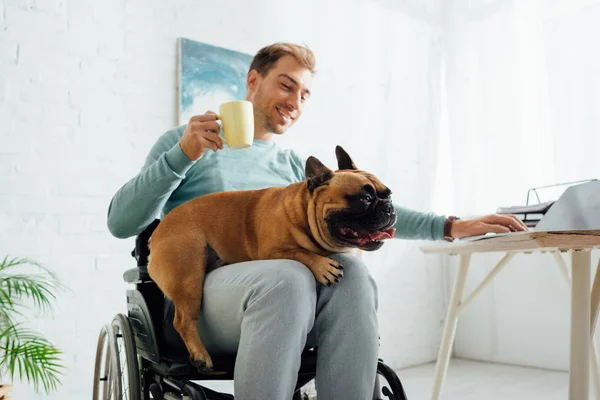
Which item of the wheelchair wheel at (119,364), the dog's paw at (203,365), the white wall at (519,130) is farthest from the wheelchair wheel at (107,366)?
the white wall at (519,130)

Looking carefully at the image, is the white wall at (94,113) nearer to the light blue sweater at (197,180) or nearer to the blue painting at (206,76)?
the blue painting at (206,76)

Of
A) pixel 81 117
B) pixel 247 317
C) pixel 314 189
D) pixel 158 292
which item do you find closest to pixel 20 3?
pixel 81 117

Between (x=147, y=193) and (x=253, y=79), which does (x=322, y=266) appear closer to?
(x=147, y=193)

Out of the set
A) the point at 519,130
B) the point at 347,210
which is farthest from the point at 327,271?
the point at 519,130

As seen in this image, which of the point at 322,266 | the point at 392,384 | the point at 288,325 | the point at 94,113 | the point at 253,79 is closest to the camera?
the point at 288,325

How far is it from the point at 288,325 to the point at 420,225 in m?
0.52

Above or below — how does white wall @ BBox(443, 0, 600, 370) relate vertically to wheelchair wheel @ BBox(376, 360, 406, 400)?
above

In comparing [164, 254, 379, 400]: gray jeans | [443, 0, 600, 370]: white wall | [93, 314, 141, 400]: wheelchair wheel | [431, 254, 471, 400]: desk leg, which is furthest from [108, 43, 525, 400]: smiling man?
[443, 0, 600, 370]: white wall

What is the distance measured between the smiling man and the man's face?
0.16 metres

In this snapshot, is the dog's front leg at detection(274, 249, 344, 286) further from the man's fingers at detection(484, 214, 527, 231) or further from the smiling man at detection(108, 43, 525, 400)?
the man's fingers at detection(484, 214, 527, 231)

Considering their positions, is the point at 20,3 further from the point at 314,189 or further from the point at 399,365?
the point at 399,365

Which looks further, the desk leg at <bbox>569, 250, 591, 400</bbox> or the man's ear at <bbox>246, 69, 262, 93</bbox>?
the man's ear at <bbox>246, 69, 262, 93</bbox>

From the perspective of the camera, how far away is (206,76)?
7.84 feet

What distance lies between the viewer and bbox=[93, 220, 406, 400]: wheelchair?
3.37 feet
